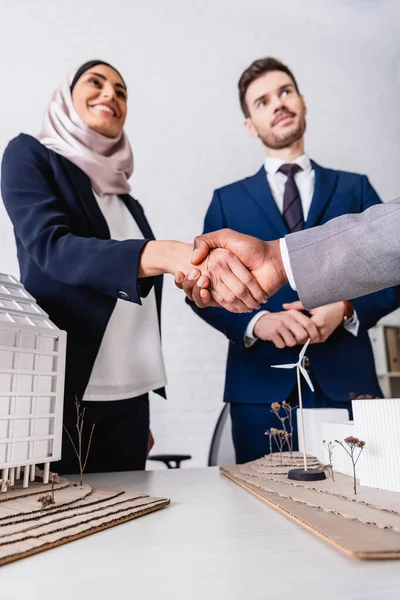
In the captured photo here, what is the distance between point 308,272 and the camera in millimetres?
861

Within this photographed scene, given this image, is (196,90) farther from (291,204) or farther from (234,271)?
(234,271)

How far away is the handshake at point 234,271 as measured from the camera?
0.97m

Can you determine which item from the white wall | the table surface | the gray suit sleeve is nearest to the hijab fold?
the white wall

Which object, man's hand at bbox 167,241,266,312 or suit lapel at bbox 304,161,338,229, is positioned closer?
man's hand at bbox 167,241,266,312

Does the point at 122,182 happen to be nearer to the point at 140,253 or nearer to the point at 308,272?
the point at 140,253

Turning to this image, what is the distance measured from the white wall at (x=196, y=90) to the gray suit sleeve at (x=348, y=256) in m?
0.84

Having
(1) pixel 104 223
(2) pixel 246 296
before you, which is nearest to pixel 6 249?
(1) pixel 104 223

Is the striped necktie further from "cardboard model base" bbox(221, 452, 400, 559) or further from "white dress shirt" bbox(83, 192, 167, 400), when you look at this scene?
"cardboard model base" bbox(221, 452, 400, 559)

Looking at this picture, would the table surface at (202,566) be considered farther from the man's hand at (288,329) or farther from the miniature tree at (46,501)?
the man's hand at (288,329)

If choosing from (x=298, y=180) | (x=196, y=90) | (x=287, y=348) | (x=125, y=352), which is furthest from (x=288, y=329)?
(x=196, y=90)

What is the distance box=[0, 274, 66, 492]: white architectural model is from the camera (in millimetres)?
766

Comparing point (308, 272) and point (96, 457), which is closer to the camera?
point (308, 272)

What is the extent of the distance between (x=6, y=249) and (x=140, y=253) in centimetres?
70

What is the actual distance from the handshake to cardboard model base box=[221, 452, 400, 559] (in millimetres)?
344
